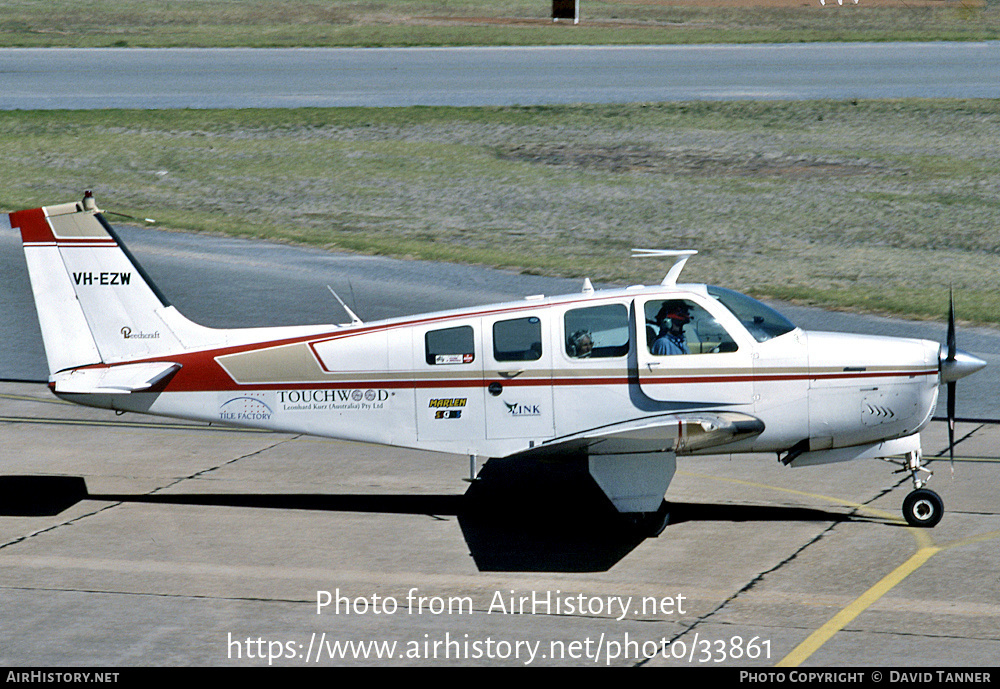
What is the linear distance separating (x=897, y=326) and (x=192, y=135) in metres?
26.5

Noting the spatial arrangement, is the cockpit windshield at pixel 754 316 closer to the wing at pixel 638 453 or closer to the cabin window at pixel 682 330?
the cabin window at pixel 682 330

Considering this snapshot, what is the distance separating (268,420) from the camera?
13.7 metres

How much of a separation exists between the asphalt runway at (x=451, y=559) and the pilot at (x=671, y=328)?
201 cm

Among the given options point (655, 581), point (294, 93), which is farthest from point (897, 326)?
point (294, 93)

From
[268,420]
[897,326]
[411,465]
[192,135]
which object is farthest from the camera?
[192,135]

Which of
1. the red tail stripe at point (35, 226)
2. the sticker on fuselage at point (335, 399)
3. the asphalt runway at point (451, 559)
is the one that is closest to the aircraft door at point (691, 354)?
the asphalt runway at point (451, 559)

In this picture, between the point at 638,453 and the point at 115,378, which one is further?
the point at 115,378

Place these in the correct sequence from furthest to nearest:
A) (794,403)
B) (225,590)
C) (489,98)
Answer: (489,98)
(794,403)
(225,590)

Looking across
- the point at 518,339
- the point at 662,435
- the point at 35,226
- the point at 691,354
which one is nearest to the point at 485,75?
the point at 35,226

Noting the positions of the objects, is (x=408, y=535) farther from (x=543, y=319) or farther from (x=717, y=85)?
(x=717, y=85)

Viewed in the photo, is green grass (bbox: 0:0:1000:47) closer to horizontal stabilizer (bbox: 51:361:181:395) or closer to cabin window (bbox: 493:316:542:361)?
horizontal stabilizer (bbox: 51:361:181:395)

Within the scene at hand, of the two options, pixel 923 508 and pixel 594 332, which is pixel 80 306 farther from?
pixel 923 508

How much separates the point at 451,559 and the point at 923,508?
16.6ft

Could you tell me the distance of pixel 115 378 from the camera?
45.2 feet
